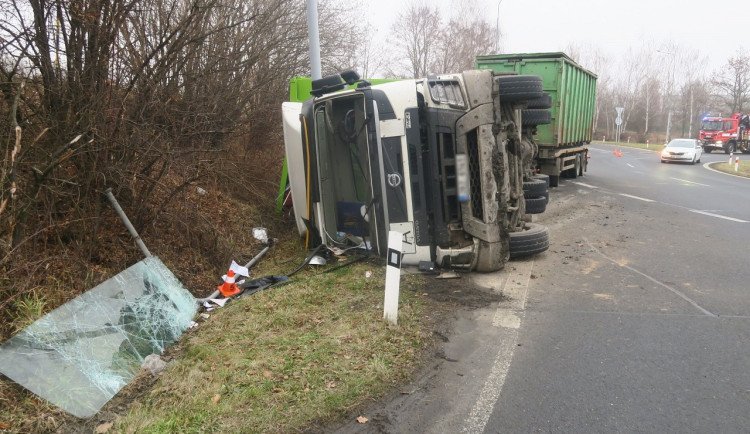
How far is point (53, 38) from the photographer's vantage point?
5012 millimetres

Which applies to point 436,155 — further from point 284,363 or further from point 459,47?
point 459,47

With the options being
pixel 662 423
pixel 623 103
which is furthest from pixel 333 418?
pixel 623 103

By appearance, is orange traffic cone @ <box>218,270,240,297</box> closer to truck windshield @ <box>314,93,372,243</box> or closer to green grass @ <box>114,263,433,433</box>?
green grass @ <box>114,263,433,433</box>

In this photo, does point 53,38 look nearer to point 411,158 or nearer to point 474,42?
point 411,158

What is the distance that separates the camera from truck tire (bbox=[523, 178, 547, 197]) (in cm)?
771

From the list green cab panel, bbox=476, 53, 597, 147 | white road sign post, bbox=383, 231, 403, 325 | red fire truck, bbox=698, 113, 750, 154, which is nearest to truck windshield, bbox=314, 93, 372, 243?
white road sign post, bbox=383, 231, 403, 325

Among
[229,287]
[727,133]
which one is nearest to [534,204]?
[229,287]

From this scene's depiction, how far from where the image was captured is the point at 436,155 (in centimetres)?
622

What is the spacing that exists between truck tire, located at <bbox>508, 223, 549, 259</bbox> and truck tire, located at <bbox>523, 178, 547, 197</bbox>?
2.21 feet

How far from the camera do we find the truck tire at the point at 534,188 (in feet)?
25.3

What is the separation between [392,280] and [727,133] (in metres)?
41.4

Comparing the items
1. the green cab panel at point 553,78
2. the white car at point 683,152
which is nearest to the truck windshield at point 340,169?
the green cab panel at point 553,78

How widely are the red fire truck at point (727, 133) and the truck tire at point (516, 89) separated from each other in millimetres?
38288

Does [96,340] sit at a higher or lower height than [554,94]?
lower
